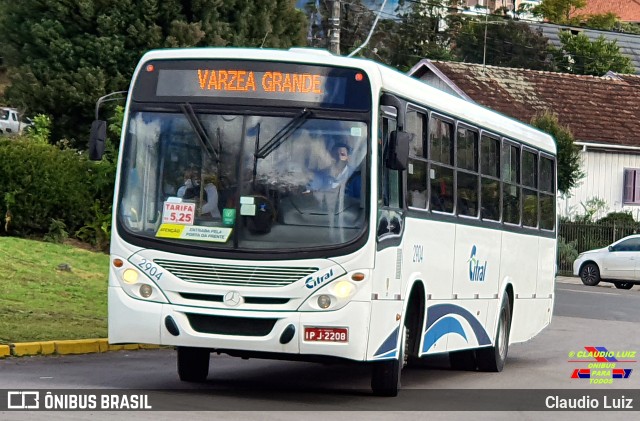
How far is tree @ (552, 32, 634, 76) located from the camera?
81688mm

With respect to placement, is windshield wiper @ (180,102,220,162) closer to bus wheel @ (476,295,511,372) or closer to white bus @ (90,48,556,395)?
white bus @ (90,48,556,395)

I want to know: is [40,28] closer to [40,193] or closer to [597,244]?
[40,193]

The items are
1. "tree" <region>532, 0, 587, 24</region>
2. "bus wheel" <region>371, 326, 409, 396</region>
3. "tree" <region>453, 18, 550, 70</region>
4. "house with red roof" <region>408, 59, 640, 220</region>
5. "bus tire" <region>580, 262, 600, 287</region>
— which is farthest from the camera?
"tree" <region>532, 0, 587, 24</region>

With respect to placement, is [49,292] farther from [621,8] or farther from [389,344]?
[621,8]

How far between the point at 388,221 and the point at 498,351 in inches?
207

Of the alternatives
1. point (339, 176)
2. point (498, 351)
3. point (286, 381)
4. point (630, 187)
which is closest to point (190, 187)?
point (339, 176)

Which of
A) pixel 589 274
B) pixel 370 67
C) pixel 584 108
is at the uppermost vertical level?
pixel 584 108

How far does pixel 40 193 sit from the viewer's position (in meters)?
28.1

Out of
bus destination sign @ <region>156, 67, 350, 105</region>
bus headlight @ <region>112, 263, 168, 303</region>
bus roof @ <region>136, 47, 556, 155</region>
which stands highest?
bus roof @ <region>136, 47, 556, 155</region>

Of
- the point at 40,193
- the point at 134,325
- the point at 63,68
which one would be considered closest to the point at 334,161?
the point at 134,325

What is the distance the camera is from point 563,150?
4812 cm

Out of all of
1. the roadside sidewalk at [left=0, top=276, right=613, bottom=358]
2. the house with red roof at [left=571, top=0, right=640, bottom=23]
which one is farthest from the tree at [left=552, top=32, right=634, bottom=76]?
the roadside sidewalk at [left=0, top=276, right=613, bottom=358]

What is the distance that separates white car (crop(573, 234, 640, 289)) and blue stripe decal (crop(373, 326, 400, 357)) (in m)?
28.3
